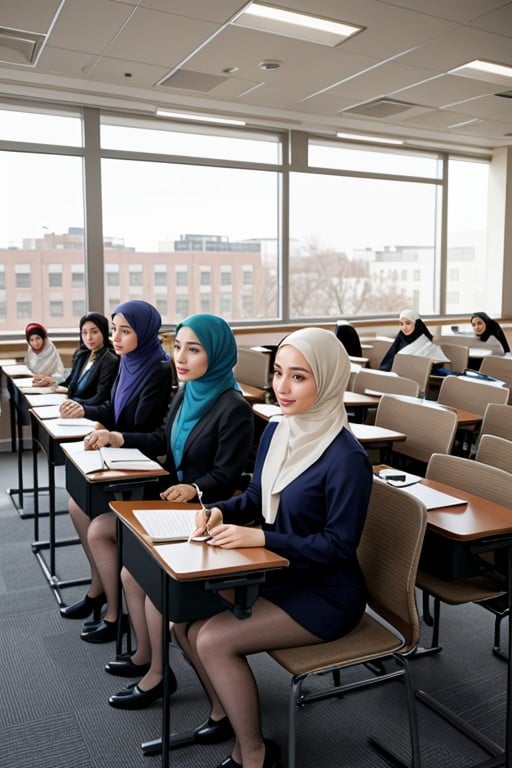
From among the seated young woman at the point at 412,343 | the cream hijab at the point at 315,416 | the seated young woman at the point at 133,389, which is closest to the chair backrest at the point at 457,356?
the seated young woman at the point at 412,343

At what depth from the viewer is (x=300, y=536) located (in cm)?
190

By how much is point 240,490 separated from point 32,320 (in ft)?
14.7

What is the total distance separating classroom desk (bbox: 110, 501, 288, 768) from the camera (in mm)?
1646

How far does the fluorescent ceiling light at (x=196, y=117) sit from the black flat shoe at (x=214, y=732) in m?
6.11

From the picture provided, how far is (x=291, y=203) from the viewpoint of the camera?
806 cm

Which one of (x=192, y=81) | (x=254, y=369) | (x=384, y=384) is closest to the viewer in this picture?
(x=384, y=384)

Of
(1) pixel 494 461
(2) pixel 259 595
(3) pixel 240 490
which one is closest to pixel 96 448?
(3) pixel 240 490

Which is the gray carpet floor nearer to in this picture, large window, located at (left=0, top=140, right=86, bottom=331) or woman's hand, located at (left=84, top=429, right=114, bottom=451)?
woman's hand, located at (left=84, top=429, right=114, bottom=451)

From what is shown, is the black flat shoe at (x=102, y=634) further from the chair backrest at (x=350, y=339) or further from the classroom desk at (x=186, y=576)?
the chair backrest at (x=350, y=339)

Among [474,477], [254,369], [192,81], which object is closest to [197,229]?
[192,81]

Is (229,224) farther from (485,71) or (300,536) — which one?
→ (300,536)

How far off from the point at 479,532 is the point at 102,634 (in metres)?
1.62

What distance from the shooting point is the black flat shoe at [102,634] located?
9.24 feet

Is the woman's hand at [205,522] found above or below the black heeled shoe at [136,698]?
above
